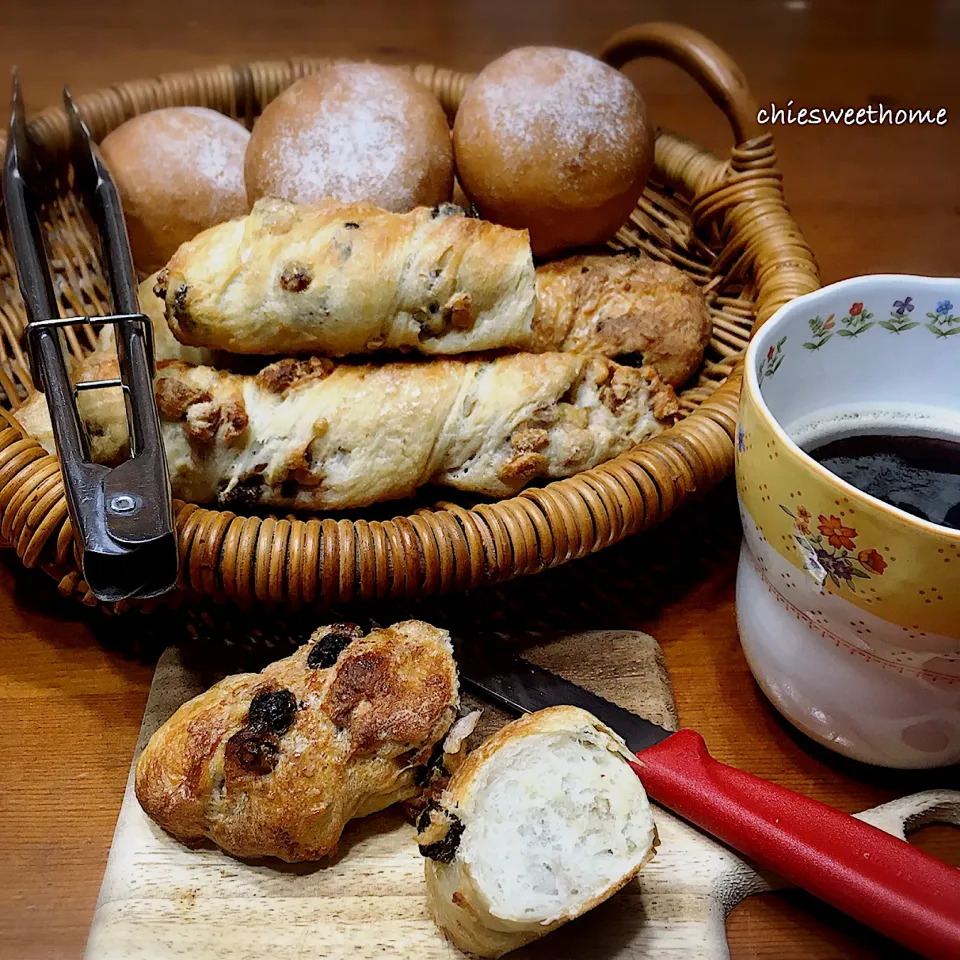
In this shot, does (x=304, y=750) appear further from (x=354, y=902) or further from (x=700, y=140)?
(x=700, y=140)

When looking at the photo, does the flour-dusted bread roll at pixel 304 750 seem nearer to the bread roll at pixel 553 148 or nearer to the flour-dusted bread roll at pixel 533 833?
the flour-dusted bread roll at pixel 533 833

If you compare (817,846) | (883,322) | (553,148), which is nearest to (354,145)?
(553,148)

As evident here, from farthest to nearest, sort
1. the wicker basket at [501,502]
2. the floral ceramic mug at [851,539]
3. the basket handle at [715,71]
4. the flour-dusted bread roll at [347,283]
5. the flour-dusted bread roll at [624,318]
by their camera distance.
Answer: the basket handle at [715,71], the flour-dusted bread roll at [624,318], the flour-dusted bread roll at [347,283], the wicker basket at [501,502], the floral ceramic mug at [851,539]

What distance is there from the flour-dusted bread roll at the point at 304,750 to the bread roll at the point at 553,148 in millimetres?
513

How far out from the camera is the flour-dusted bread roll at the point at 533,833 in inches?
22.8

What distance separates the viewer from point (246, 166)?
3.26ft

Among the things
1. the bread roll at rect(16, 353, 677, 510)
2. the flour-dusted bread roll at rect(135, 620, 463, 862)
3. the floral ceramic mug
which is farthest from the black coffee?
the flour-dusted bread roll at rect(135, 620, 463, 862)

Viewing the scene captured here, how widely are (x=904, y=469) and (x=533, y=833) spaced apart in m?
0.37

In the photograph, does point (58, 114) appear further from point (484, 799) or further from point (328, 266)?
point (484, 799)

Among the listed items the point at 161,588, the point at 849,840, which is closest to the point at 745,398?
the point at 849,840

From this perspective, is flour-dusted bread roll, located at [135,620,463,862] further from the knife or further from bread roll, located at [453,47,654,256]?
bread roll, located at [453,47,654,256]

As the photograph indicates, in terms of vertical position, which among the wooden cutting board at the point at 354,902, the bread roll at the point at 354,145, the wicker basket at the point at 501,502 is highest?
the bread roll at the point at 354,145

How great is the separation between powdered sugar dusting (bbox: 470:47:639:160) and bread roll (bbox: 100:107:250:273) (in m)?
0.30

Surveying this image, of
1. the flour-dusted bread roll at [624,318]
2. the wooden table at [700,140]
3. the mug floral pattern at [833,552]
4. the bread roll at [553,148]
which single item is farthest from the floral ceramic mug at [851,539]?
the bread roll at [553,148]
